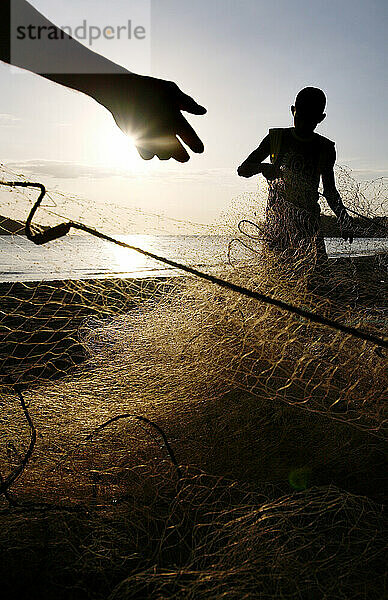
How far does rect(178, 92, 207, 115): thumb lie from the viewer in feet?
4.96

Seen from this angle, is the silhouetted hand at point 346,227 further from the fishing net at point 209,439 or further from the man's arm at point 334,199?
the fishing net at point 209,439

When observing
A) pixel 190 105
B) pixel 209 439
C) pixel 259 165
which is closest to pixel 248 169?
pixel 259 165

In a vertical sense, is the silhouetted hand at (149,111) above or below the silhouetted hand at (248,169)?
below

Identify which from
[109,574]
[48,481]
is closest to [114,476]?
[48,481]

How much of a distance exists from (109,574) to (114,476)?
A: 0.53 m

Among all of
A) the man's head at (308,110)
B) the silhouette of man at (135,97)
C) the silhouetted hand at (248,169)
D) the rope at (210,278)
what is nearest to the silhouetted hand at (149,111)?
the silhouette of man at (135,97)

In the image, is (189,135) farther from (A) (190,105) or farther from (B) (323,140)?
(B) (323,140)

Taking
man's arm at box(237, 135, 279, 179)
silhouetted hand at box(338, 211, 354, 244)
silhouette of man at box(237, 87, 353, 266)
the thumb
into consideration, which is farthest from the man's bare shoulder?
the thumb

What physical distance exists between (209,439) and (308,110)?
305 centimetres

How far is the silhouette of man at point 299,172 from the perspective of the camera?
3705mm

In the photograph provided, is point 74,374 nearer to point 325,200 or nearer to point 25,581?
point 25,581

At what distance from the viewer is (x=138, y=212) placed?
298 centimetres

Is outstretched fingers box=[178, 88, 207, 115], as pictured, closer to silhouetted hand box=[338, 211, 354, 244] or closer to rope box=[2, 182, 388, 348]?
rope box=[2, 182, 388, 348]

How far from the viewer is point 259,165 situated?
4297 mm
